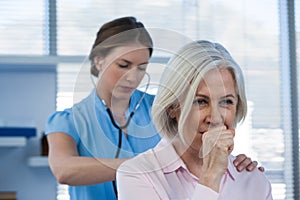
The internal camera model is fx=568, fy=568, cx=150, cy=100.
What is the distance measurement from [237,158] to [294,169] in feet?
6.78

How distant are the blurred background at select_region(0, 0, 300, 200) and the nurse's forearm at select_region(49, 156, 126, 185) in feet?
3.09

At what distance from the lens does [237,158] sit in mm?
1393

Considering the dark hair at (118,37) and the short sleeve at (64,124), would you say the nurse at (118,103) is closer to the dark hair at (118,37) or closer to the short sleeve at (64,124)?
the dark hair at (118,37)

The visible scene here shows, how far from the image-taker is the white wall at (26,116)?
9.20ft

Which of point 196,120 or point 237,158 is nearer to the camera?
point 196,120

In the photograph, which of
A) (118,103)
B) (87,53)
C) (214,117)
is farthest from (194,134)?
(87,53)

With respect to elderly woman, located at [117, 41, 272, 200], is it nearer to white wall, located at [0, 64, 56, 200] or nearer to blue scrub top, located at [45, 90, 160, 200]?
blue scrub top, located at [45, 90, 160, 200]

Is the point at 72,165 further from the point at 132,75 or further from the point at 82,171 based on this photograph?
the point at 132,75

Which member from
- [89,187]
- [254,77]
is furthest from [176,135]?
[254,77]

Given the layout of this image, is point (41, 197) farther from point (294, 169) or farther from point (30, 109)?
point (294, 169)

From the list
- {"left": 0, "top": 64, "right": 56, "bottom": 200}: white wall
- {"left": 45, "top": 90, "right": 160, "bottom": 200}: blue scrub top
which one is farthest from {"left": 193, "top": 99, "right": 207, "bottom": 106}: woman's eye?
{"left": 0, "top": 64, "right": 56, "bottom": 200}: white wall

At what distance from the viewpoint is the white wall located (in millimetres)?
2803

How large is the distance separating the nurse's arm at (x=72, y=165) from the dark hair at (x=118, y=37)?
28 centimetres

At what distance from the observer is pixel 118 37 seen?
4.05 ft
